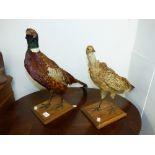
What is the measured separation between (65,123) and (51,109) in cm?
11

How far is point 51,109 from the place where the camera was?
99 centimetres

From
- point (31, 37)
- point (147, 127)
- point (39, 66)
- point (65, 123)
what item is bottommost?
point (147, 127)

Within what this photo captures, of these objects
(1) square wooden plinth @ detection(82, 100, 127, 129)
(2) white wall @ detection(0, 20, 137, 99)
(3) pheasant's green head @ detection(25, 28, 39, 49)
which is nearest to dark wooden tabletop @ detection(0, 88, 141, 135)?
(1) square wooden plinth @ detection(82, 100, 127, 129)

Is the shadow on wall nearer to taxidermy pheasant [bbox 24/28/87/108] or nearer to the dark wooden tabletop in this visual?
the dark wooden tabletop

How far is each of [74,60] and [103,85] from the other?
0.40 metres

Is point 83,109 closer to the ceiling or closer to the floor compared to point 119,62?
closer to the floor

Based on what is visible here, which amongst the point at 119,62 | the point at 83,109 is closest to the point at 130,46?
the point at 119,62

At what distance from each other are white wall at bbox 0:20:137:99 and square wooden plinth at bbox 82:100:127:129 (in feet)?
1.07

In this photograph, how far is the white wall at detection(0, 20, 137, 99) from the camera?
3.64 feet

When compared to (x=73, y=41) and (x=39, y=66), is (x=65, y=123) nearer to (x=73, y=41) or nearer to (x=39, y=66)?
(x=39, y=66)

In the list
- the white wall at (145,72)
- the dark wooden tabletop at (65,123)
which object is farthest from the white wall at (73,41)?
the dark wooden tabletop at (65,123)

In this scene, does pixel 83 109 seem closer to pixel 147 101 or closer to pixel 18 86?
pixel 147 101

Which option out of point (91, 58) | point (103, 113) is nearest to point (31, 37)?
point (91, 58)

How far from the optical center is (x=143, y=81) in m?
1.09
